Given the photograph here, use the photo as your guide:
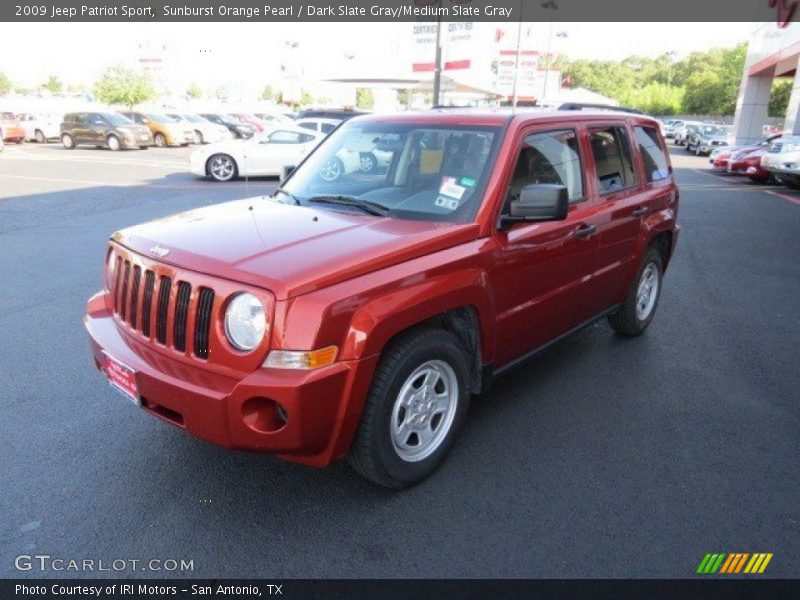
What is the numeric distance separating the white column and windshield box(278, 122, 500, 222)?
1392 inches

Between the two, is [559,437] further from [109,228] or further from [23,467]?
[109,228]

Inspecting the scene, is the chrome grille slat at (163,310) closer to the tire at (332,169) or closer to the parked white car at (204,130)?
the tire at (332,169)

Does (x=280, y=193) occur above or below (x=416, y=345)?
above

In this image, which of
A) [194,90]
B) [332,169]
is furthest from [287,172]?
[194,90]

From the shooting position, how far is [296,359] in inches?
104

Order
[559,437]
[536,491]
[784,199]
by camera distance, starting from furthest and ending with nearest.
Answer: [784,199]
[559,437]
[536,491]

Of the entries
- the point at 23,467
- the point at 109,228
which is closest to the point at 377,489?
the point at 23,467

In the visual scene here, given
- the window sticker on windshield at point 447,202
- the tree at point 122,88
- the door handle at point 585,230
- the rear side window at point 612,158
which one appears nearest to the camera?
the window sticker on windshield at point 447,202

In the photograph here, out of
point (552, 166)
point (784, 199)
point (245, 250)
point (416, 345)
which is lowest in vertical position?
point (784, 199)

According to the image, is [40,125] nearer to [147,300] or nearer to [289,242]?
[147,300]

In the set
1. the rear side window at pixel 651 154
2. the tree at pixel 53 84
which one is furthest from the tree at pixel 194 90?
the rear side window at pixel 651 154

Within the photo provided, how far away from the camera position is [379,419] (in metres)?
2.97

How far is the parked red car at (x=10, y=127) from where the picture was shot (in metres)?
29.2

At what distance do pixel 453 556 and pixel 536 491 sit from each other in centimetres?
69
